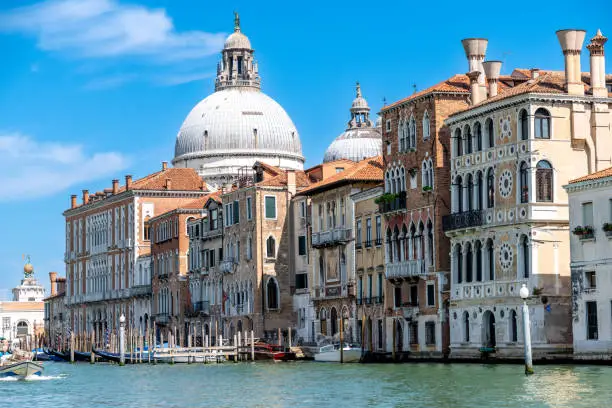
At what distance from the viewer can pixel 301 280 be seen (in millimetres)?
69438

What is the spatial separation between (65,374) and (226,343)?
37.6 feet

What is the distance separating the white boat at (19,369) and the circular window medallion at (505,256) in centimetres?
1622

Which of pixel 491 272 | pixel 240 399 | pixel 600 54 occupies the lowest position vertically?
pixel 240 399

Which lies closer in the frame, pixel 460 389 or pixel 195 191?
pixel 460 389

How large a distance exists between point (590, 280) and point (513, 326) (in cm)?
460

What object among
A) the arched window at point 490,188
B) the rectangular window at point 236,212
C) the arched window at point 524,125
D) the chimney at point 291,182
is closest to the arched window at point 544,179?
the arched window at point 524,125

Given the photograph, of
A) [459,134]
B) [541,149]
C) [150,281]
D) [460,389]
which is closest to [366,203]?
[459,134]

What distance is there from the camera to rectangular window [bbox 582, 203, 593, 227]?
146 ft

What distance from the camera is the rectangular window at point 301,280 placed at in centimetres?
6888

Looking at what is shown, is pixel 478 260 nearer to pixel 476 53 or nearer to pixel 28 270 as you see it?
pixel 476 53

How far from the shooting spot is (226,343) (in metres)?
68.0

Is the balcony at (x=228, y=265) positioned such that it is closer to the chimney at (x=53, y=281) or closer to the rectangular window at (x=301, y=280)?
the rectangular window at (x=301, y=280)

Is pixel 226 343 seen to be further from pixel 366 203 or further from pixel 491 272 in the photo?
pixel 491 272

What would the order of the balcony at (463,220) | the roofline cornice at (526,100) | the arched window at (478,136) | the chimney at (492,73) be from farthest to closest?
the chimney at (492,73) < the arched window at (478,136) < the balcony at (463,220) < the roofline cornice at (526,100)
